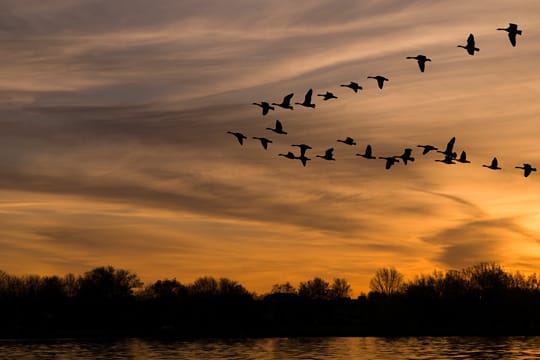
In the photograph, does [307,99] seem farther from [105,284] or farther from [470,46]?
[105,284]

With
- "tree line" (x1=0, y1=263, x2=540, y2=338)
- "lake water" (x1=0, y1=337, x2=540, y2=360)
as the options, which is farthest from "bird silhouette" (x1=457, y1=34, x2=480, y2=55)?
"tree line" (x1=0, y1=263, x2=540, y2=338)

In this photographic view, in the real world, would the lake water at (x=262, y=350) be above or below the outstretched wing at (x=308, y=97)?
below

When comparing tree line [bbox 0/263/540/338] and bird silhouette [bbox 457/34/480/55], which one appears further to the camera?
tree line [bbox 0/263/540/338]

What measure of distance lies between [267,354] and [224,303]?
6656cm

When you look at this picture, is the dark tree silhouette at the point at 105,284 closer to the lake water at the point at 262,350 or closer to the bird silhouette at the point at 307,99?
the lake water at the point at 262,350

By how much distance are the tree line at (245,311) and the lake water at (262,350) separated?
84.6 ft

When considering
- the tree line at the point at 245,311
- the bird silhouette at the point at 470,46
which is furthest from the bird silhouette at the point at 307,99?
the tree line at the point at 245,311

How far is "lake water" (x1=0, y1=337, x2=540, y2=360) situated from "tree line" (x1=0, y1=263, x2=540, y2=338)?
25790 millimetres

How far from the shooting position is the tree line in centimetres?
14225

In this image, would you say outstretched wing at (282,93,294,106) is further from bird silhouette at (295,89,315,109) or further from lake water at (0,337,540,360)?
lake water at (0,337,540,360)

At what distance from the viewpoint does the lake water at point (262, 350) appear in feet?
282

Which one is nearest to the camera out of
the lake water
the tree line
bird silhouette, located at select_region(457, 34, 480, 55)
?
bird silhouette, located at select_region(457, 34, 480, 55)

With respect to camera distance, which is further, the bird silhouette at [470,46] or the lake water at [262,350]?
the lake water at [262,350]

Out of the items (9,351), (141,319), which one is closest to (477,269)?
(141,319)
